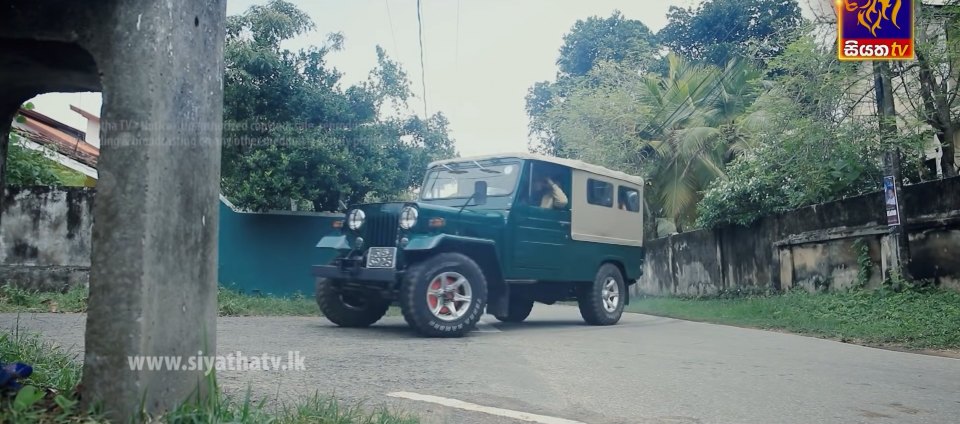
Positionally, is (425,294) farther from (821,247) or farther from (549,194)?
(821,247)

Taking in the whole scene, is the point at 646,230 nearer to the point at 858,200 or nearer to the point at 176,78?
the point at 858,200

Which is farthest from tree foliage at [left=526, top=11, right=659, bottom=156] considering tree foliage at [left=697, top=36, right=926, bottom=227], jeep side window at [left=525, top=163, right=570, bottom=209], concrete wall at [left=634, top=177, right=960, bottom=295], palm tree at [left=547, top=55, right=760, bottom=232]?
jeep side window at [left=525, top=163, right=570, bottom=209]

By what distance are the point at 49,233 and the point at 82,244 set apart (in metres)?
0.50

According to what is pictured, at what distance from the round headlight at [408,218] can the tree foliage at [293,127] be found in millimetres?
4196

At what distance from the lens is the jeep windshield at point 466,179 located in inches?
375

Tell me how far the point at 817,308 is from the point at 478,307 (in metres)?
6.35

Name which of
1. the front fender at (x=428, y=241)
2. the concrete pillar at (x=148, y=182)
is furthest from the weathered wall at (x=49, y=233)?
the concrete pillar at (x=148, y=182)

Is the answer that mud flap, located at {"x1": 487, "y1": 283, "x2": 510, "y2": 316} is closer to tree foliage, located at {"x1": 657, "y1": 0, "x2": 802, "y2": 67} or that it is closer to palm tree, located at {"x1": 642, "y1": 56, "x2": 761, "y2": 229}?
palm tree, located at {"x1": 642, "y1": 56, "x2": 761, "y2": 229}

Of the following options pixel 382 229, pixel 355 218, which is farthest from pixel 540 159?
pixel 355 218

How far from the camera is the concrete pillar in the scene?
9.74 ft

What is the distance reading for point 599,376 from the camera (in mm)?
5578

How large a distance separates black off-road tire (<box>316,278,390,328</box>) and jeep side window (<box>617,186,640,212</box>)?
4047 millimetres

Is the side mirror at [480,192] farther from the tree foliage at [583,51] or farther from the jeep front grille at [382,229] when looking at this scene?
the tree foliage at [583,51]

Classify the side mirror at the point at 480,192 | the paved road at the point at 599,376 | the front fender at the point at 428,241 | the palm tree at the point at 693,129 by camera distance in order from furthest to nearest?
the palm tree at the point at 693,129
the side mirror at the point at 480,192
the front fender at the point at 428,241
the paved road at the point at 599,376
